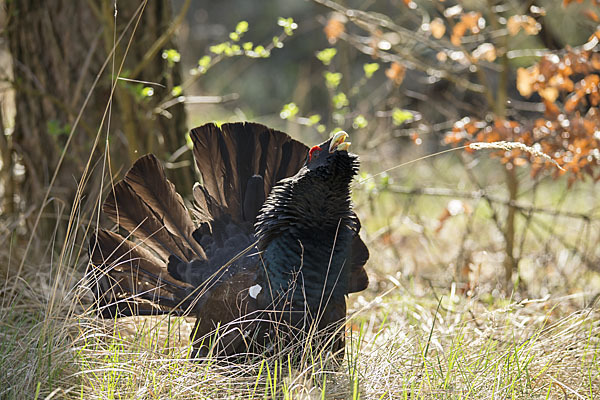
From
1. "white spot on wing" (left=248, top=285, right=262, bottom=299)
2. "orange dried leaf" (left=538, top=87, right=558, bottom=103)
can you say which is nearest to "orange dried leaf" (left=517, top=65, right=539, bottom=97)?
"orange dried leaf" (left=538, top=87, right=558, bottom=103)

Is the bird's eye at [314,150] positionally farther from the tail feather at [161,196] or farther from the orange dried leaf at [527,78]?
the orange dried leaf at [527,78]

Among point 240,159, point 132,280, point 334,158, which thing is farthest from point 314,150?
point 132,280

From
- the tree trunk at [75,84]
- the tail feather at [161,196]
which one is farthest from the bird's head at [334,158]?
the tree trunk at [75,84]

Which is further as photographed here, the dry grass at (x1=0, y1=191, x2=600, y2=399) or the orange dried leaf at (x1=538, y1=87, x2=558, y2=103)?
the orange dried leaf at (x1=538, y1=87, x2=558, y2=103)

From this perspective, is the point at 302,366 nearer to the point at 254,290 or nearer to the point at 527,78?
the point at 254,290

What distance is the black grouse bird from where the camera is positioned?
260 cm

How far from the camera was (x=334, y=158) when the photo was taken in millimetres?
2504

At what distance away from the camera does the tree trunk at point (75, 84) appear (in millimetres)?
3693

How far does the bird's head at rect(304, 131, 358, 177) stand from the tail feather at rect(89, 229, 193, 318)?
0.87 m

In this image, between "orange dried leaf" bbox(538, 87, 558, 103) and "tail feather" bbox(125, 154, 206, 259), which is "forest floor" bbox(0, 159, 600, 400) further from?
"orange dried leaf" bbox(538, 87, 558, 103)

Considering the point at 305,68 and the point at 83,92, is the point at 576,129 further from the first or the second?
the point at 305,68

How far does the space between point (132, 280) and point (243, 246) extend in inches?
20.3

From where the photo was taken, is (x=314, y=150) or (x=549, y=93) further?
(x=549, y=93)

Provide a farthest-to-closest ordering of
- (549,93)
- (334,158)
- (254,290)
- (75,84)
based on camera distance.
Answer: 1. (75,84)
2. (549,93)
3. (254,290)
4. (334,158)
